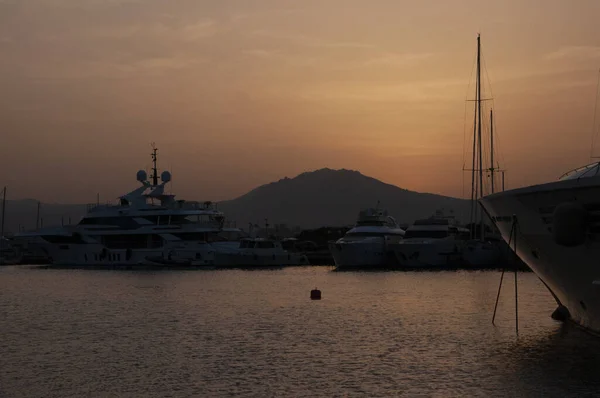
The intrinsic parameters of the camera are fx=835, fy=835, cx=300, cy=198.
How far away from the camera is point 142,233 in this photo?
293 ft

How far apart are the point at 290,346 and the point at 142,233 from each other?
61.8 metres

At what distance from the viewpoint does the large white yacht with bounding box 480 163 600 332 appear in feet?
78.3

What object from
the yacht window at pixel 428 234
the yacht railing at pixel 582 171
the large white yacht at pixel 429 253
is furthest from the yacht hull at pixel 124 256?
the yacht railing at pixel 582 171

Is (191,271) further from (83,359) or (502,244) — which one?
(83,359)

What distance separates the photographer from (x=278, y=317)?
3950 cm

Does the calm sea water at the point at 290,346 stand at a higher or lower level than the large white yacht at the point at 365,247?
lower

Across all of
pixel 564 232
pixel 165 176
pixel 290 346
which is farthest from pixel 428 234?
pixel 564 232

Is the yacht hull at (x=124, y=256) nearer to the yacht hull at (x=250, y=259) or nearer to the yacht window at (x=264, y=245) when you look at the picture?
the yacht hull at (x=250, y=259)

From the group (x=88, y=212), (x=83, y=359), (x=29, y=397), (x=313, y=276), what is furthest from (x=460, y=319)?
(x=88, y=212)

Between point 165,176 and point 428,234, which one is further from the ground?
point 165,176

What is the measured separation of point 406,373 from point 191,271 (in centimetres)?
6101

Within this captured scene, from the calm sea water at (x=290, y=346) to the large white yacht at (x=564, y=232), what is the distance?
1.72m

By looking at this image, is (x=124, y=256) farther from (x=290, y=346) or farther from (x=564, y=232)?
(x=564, y=232)

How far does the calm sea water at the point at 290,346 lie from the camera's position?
2278cm
